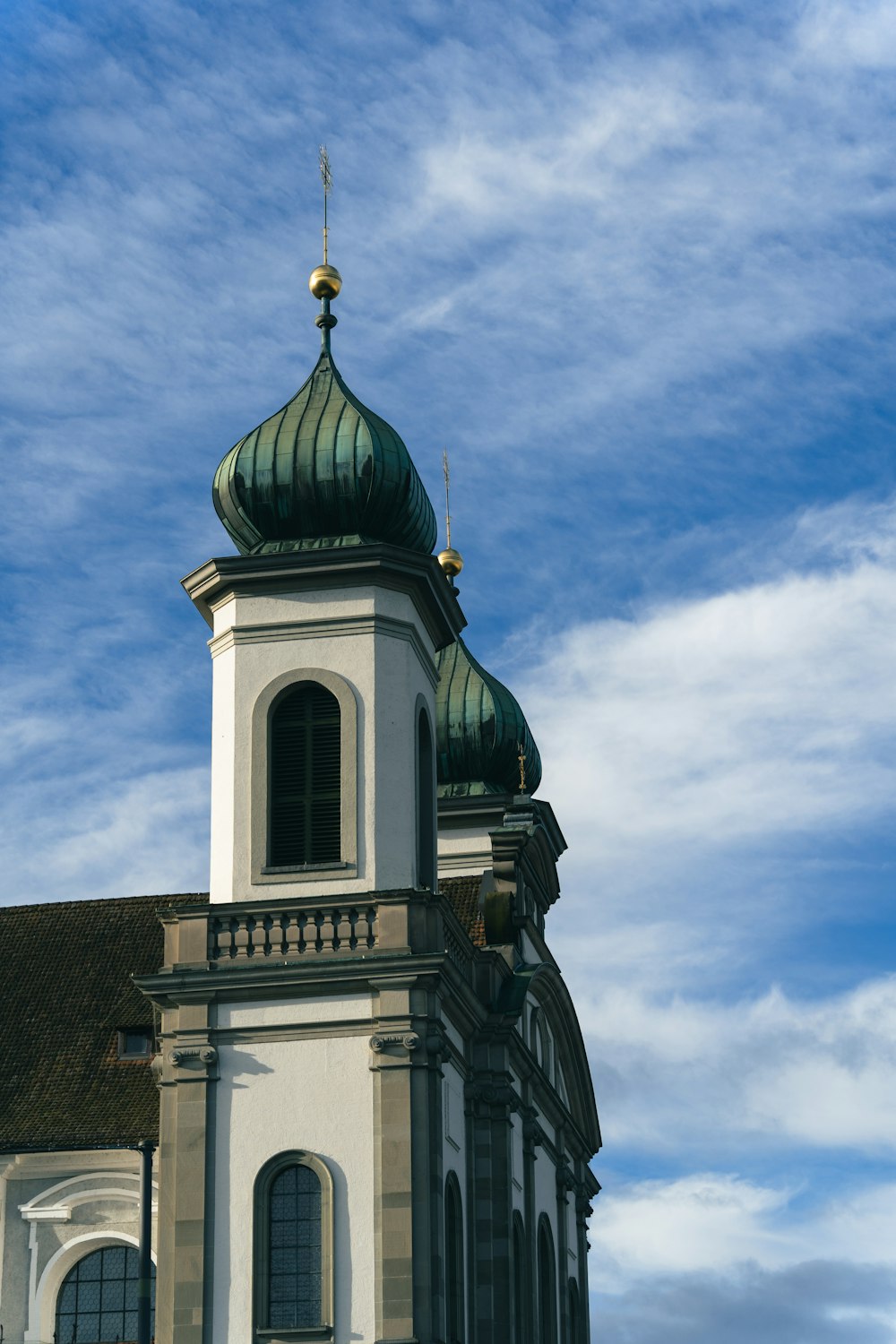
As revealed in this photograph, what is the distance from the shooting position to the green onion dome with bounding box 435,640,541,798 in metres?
39.8

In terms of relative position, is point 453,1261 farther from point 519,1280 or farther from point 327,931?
point 327,931

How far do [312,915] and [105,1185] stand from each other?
612 cm

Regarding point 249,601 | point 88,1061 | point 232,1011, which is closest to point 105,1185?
point 88,1061

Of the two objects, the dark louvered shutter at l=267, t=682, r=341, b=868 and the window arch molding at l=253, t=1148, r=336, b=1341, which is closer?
the window arch molding at l=253, t=1148, r=336, b=1341

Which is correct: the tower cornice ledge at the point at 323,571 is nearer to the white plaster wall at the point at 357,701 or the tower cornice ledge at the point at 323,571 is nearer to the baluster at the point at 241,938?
the white plaster wall at the point at 357,701

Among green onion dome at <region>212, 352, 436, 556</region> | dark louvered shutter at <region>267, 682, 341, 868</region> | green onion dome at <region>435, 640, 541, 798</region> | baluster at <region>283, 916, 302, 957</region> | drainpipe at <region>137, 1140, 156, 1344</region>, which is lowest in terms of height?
drainpipe at <region>137, 1140, 156, 1344</region>

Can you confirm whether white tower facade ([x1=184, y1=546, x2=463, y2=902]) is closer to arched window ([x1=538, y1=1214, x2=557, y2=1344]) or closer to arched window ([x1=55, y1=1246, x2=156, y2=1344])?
arched window ([x1=55, y1=1246, x2=156, y2=1344])

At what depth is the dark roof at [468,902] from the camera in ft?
109

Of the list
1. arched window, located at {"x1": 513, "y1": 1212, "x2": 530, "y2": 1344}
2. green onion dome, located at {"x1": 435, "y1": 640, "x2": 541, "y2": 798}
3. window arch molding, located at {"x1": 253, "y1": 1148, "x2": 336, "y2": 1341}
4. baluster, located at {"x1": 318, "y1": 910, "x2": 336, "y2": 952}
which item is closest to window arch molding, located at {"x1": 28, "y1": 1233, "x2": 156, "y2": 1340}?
arched window, located at {"x1": 513, "y1": 1212, "x2": 530, "y2": 1344}

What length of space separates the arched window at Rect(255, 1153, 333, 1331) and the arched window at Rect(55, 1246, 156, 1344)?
16.9 feet

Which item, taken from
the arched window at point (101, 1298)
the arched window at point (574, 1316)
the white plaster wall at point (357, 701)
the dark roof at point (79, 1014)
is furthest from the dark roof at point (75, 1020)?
the arched window at point (574, 1316)

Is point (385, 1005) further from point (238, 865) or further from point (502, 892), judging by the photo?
point (502, 892)

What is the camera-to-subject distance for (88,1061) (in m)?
31.8

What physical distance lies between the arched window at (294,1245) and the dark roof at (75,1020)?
501 cm
